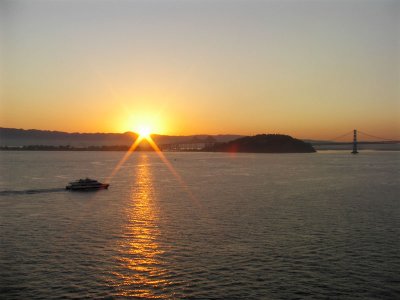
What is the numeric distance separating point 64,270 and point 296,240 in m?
19.8

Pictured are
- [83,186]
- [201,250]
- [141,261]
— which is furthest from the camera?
[83,186]

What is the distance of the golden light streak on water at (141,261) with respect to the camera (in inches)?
1035

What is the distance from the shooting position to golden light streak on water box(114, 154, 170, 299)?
86.2 feet

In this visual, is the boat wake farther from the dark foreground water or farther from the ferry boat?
the dark foreground water

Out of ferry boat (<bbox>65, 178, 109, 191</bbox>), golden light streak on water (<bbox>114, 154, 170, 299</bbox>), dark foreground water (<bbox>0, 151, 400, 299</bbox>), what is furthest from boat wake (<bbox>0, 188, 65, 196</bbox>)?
golden light streak on water (<bbox>114, 154, 170, 299</bbox>)

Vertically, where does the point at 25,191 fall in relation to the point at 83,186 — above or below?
below

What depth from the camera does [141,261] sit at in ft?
104

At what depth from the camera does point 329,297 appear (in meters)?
25.0

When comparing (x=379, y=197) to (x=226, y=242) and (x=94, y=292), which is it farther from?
(x=94, y=292)

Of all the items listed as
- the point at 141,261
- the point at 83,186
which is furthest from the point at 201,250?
the point at 83,186

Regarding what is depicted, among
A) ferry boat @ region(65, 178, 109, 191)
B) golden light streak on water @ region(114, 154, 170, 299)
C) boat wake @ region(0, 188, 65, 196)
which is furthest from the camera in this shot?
ferry boat @ region(65, 178, 109, 191)

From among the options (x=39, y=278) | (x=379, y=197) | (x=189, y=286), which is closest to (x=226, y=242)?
(x=189, y=286)

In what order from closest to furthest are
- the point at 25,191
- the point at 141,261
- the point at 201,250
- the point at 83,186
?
the point at 141,261, the point at 201,250, the point at 25,191, the point at 83,186

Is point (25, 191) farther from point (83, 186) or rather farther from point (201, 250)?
point (201, 250)
